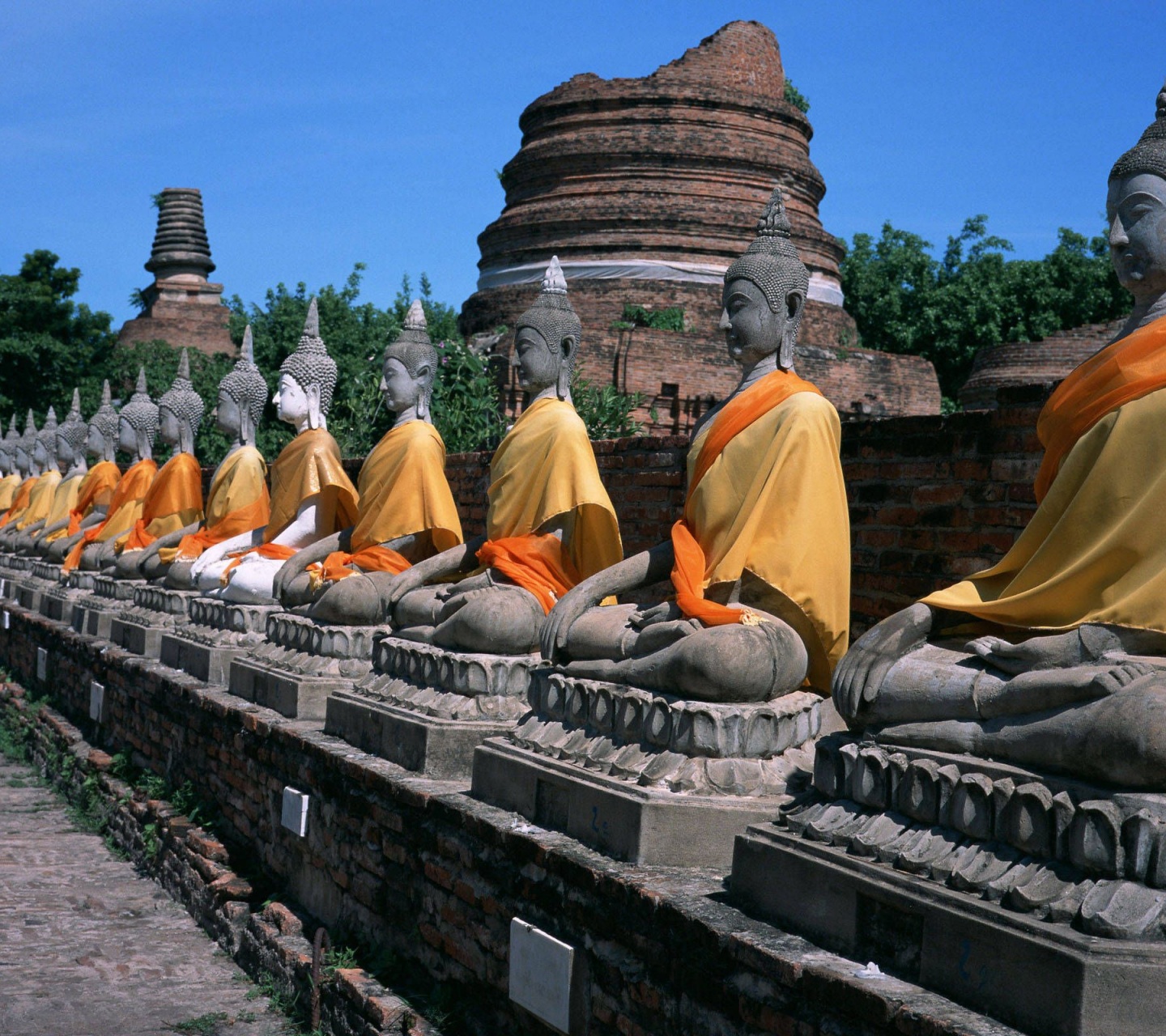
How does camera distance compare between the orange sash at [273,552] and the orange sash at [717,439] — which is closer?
the orange sash at [717,439]

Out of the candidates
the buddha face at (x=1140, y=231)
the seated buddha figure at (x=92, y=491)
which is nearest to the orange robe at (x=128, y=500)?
the seated buddha figure at (x=92, y=491)

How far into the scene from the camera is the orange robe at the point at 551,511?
17.2 ft

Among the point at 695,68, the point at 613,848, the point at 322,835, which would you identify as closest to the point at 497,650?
the point at 322,835

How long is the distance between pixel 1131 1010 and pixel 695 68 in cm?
1678

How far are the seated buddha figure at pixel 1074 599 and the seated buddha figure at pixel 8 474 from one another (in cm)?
1570

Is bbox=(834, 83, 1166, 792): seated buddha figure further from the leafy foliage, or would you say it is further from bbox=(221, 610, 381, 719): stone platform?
the leafy foliage

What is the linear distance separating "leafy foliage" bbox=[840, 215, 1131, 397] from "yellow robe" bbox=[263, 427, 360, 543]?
21174 millimetres

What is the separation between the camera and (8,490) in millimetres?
17562

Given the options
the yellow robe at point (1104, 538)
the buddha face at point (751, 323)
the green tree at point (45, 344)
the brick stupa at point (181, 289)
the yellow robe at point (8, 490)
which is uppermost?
the brick stupa at point (181, 289)

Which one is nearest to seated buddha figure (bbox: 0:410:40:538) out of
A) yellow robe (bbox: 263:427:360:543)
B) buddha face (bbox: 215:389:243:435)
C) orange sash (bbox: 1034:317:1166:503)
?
buddha face (bbox: 215:389:243:435)

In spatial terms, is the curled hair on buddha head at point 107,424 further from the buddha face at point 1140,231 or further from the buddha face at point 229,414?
the buddha face at point 1140,231

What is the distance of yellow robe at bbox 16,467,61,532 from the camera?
595 inches

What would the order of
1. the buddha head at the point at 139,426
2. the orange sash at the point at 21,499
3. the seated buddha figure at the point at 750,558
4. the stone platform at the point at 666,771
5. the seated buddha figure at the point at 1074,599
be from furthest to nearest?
the orange sash at the point at 21,499 < the buddha head at the point at 139,426 < the seated buddha figure at the point at 750,558 < the stone platform at the point at 666,771 < the seated buddha figure at the point at 1074,599

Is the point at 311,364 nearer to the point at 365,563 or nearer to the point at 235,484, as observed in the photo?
the point at 235,484
